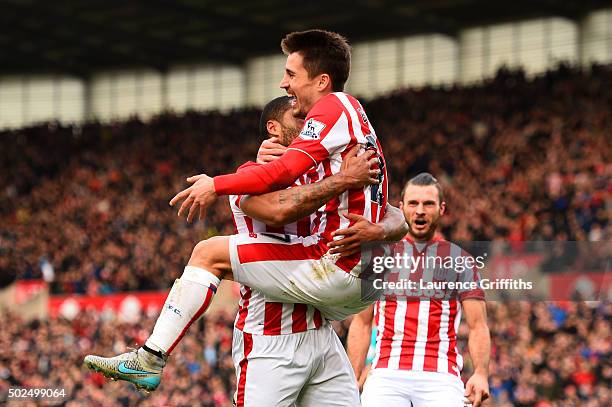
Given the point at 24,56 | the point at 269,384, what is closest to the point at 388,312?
the point at 269,384

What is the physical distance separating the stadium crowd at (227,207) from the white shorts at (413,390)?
18.3 ft

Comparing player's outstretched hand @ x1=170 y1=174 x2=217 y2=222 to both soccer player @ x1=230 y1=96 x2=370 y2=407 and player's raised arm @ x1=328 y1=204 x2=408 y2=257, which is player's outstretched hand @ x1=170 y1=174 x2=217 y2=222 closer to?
soccer player @ x1=230 y1=96 x2=370 y2=407

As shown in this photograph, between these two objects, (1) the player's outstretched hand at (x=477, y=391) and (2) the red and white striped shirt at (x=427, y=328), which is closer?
(1) the player's outstretched hand at (x=477, y=391)

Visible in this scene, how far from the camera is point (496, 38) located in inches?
1157

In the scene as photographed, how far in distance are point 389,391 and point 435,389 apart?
0.96ft

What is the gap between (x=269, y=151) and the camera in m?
5.14

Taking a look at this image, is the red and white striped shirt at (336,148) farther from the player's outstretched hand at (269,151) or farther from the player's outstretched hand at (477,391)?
the player's outstretched hand at (477,391)

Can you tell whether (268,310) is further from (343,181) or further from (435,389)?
(435,389)

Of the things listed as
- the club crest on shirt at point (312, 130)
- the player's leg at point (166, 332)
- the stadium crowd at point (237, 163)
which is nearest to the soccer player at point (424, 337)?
the club crest on shirt at point (312, 130)

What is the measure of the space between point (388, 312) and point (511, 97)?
1828cm

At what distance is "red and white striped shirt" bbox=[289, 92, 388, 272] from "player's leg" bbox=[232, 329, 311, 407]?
492 mm

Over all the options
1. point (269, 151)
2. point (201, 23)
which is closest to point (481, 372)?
point (269, 151)

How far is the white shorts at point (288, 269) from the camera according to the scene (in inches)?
197

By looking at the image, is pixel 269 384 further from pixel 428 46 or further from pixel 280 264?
pixel 428 46
